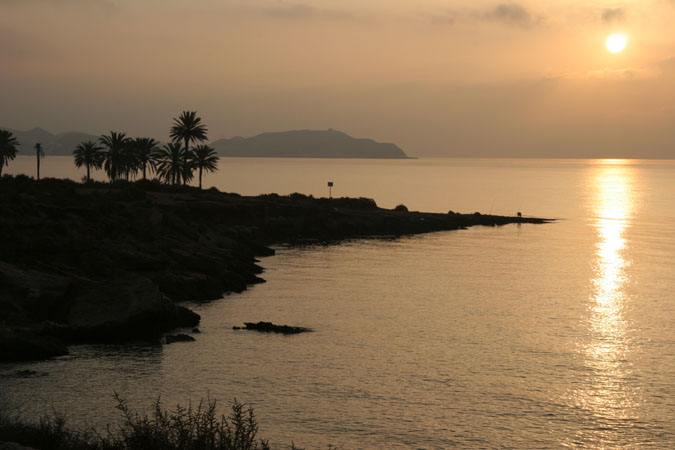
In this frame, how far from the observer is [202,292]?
5322 centimetres

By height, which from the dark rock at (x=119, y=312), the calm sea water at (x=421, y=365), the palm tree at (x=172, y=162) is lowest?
the calm sea water at (x=421, y=365)

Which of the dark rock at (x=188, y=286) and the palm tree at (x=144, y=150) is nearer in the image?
the dark rock at (x=188, y=286)

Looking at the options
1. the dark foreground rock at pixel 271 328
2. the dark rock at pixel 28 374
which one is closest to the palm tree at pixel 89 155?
the dark foreground rock at pixel 271 328

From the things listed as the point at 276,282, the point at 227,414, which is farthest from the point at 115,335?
the point at 276,282

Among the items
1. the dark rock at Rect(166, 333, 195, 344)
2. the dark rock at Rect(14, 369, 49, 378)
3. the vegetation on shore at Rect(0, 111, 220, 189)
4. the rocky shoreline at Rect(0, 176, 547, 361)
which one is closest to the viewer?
the dark rock at Rect(14, 369, 49, 378)

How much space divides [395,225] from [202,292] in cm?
6161

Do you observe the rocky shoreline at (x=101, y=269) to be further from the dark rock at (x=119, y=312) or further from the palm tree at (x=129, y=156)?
the palm tree at (x=129, y=156)

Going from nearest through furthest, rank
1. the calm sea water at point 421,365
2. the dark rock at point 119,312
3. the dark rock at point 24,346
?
the calm sea water at point 421,365 → the dark rock at point 24,346 → the dark rock at point 119,312

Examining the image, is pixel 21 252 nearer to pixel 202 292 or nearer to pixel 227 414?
pixel 202 292

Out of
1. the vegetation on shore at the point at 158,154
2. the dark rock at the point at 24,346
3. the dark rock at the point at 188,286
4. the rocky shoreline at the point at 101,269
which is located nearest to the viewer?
the dark rock at the point at 24,346

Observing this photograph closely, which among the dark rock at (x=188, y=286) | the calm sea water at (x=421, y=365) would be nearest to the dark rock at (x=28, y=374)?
the calm sea water at (x=421, y=365)

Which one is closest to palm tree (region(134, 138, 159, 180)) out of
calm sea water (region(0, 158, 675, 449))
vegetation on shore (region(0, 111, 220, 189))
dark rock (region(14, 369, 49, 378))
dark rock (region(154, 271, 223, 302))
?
vegetation on shore (region(0, 111, 220, 189))

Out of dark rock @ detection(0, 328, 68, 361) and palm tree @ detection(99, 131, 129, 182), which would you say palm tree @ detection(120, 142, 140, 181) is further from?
dark rock @ detection(0, 328, 68, 361)

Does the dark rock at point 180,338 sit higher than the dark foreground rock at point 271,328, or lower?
lower
